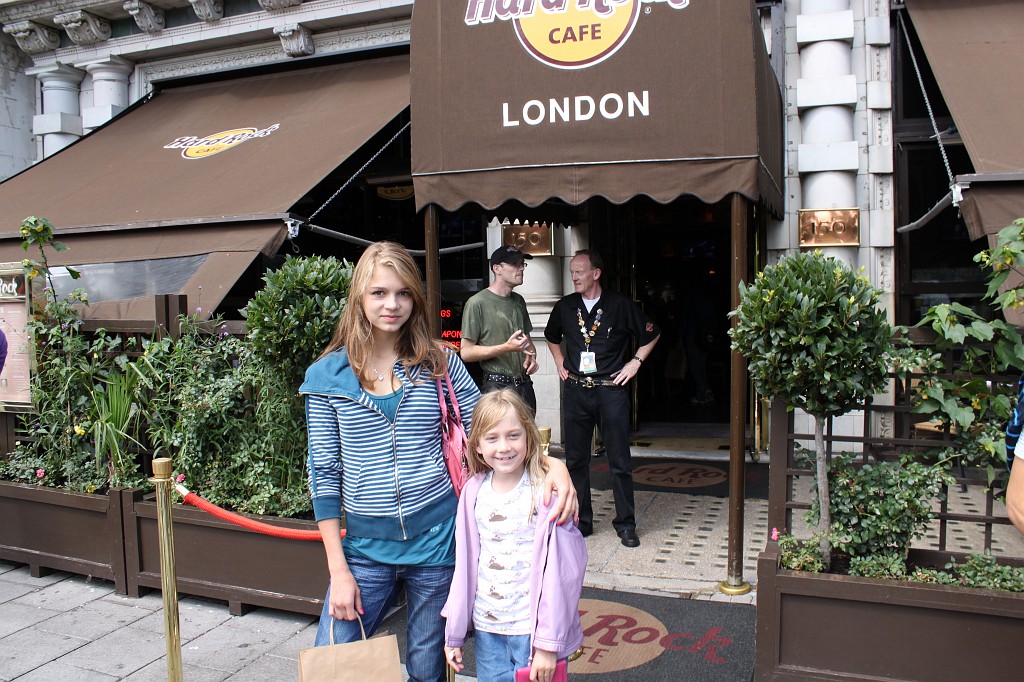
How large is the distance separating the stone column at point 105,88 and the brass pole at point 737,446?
8.42 metres

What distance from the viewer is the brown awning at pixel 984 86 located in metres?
4.83

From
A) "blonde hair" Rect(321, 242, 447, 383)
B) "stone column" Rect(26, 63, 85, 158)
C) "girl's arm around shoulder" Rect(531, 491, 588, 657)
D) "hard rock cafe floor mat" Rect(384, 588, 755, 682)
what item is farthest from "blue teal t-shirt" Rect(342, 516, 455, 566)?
"stone column" Rect(26, 63, 85, 158)

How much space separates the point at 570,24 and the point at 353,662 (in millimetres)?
3819

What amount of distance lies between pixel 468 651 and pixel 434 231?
2.66 metres

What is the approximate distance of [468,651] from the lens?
4.14 m

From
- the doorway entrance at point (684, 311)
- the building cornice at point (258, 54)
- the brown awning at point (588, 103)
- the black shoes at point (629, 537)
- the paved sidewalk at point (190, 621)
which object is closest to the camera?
the paved sidewalk at point (190, 621)

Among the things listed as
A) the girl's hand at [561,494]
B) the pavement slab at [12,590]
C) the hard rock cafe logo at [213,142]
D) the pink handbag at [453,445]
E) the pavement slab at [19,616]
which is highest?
the hard rock cafe logo at [213,142]

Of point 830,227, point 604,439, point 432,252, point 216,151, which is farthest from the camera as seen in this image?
point 216,151

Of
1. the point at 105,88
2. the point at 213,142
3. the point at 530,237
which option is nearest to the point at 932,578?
the point at 530,237

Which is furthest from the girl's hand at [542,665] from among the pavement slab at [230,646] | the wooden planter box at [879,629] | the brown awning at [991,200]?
the brown awning at [991,200]

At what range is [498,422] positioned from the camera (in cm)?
264

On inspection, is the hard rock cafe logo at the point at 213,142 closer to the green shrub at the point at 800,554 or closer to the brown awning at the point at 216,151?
the brown awning at the point at 216,151

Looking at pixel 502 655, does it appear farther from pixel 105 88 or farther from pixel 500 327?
pixel 105 88

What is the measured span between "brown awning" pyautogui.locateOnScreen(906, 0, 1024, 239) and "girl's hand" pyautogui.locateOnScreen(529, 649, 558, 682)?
12.3 feet
